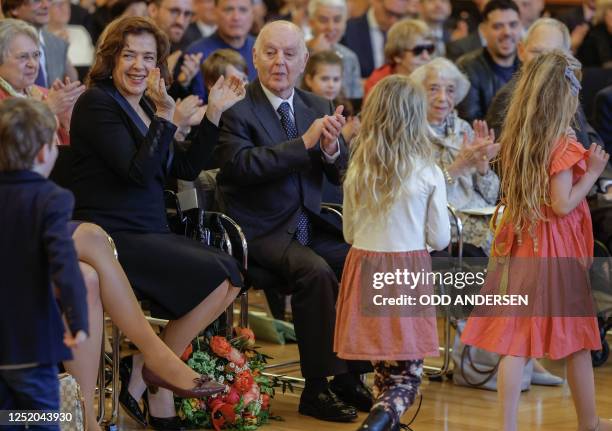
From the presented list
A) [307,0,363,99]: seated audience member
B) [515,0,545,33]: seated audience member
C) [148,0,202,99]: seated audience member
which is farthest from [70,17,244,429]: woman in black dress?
[515,0,545,33]: seated audience member

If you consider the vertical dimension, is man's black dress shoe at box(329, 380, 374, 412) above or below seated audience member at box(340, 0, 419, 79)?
below

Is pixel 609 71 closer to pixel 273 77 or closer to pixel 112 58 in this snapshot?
pixel 273 77

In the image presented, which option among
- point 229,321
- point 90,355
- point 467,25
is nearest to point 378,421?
point 90,355

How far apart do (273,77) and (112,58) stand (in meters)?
0.75

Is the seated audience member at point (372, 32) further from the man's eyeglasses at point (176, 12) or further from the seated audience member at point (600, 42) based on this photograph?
the man's eyeglasses at point (176, 12)

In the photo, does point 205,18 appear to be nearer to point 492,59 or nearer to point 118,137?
point 492,59

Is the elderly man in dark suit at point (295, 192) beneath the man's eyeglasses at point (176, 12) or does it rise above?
beneath

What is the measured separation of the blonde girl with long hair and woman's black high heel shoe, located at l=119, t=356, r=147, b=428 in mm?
868

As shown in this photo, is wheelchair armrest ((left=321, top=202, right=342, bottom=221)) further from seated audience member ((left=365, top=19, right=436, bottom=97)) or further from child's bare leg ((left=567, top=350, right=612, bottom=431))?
seated audience member ((left=365, top=19, right=436, bottom=97))

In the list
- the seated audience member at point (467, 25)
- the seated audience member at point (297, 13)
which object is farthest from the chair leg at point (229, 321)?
the seated audience member at point (297, 13)

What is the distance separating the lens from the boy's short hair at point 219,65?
609cm

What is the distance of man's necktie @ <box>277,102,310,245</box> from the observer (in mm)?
5098

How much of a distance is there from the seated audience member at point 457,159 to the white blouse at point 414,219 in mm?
1249

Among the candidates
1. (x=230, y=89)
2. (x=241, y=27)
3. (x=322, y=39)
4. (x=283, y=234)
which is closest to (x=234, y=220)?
(x=283, y=234)
